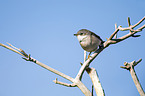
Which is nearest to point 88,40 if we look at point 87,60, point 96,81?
point 87,60

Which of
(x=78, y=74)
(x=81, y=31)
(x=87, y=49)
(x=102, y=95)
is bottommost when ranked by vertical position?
(x=102, y=95)

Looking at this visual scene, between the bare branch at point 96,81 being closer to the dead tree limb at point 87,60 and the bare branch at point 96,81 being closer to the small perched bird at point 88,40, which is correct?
the dead tree limb at point 87,60

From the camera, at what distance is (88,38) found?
1.11 m

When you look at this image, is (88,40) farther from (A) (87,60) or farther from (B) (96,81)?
(B) (96,81)

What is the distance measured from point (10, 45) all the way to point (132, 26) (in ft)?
2.25

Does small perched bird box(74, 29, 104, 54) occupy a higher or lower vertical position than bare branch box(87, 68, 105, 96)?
higher

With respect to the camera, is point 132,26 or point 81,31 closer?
point 132,26

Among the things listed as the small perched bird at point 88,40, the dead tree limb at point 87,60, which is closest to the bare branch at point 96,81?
the dead tree limb at point 87,60

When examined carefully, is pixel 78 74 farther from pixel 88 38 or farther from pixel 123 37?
pixel 123 37

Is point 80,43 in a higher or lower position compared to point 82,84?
higher

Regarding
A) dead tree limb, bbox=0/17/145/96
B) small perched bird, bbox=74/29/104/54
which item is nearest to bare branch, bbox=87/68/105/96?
dead tree limb, bbox=0/17/145/96

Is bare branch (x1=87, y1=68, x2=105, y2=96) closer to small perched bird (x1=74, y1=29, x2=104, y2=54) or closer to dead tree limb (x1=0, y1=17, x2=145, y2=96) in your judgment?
dead tree limb (x1=0, y1=17, x2=145, y2=96)

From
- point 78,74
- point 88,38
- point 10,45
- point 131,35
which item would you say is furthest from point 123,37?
point 10,45

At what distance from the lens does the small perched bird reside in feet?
3.64
